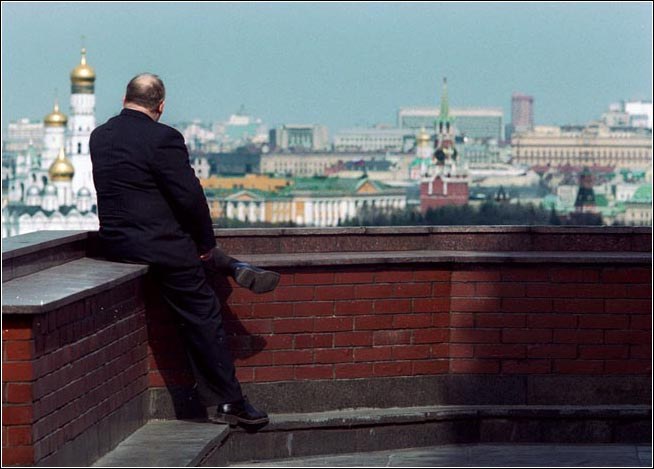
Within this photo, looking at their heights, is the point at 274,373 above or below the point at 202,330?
below

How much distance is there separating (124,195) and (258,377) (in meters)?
0.73

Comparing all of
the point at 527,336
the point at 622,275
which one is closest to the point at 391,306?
the point at 527,336

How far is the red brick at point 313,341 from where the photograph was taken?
5.45 meters

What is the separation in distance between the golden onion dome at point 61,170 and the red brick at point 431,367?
91148mm

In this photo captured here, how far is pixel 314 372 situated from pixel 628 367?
2.84 ft

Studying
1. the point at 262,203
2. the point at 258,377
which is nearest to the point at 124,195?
the point at 258,377

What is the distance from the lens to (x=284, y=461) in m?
5.34

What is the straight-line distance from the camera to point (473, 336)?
18.4 feet

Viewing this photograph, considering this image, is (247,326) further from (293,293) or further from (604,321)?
(604,321)

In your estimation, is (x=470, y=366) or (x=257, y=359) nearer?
(x=257, y=359)

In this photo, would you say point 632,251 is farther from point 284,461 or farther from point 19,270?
point 19,270

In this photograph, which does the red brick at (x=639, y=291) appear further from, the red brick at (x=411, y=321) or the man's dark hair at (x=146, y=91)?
the man's dark hair at (x=146, y=91)

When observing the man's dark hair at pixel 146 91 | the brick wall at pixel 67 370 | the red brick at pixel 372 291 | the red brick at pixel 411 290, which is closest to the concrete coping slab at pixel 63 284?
the brick wall at pixel 67 370

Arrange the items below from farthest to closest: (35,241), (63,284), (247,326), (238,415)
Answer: (247,326) → (238,415) → (35,241) → (63,284)
